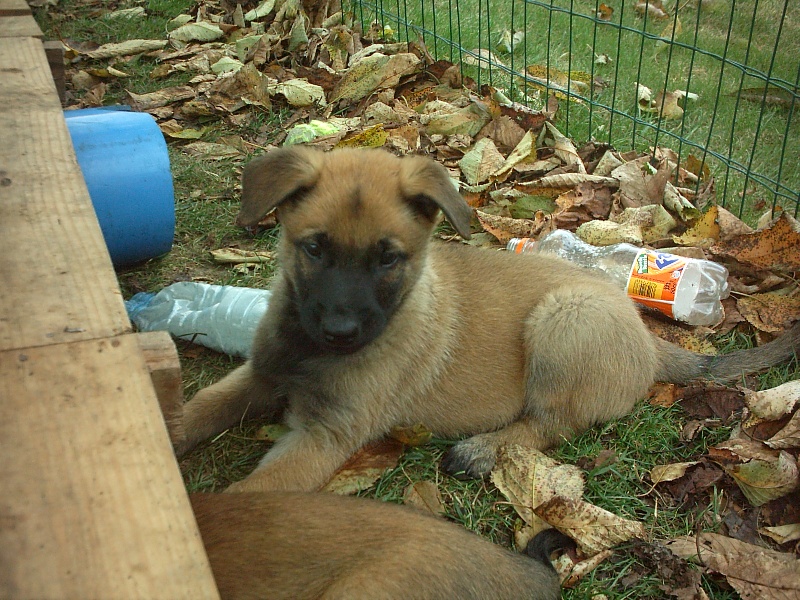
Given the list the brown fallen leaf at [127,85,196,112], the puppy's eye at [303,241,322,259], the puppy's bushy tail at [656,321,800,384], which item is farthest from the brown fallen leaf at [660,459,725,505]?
the brown fallen leaf at [127,85,196,112]

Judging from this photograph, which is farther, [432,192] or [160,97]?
[160,97]

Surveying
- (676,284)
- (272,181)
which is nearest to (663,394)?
(676,284)

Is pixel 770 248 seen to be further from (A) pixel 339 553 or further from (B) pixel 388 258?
(A) pixel 339 553

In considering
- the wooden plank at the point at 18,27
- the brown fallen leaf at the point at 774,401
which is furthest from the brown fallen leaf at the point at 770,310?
the wooden plank at the point at 18,27

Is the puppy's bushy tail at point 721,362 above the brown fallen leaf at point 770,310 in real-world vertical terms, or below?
A: above

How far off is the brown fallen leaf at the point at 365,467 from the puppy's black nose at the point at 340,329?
0.62 m

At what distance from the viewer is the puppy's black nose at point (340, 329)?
8.98ft

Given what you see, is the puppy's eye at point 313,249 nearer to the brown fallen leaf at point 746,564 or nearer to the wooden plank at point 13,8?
the brown fallen leaf at point 746,564

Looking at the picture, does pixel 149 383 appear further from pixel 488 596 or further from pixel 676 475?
pixel 676 475

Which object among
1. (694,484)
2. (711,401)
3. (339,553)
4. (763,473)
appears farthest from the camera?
(711,401)

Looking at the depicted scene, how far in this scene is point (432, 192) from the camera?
2.91 metres

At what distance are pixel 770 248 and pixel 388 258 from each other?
7.78 ft

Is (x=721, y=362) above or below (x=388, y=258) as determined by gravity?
below

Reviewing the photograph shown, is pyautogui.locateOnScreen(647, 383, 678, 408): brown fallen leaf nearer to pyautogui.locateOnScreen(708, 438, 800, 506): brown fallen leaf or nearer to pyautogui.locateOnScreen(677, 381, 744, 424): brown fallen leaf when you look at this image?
pyautogui.locateOnScreen(677, 381, 744, 424): brown fallen leaf
